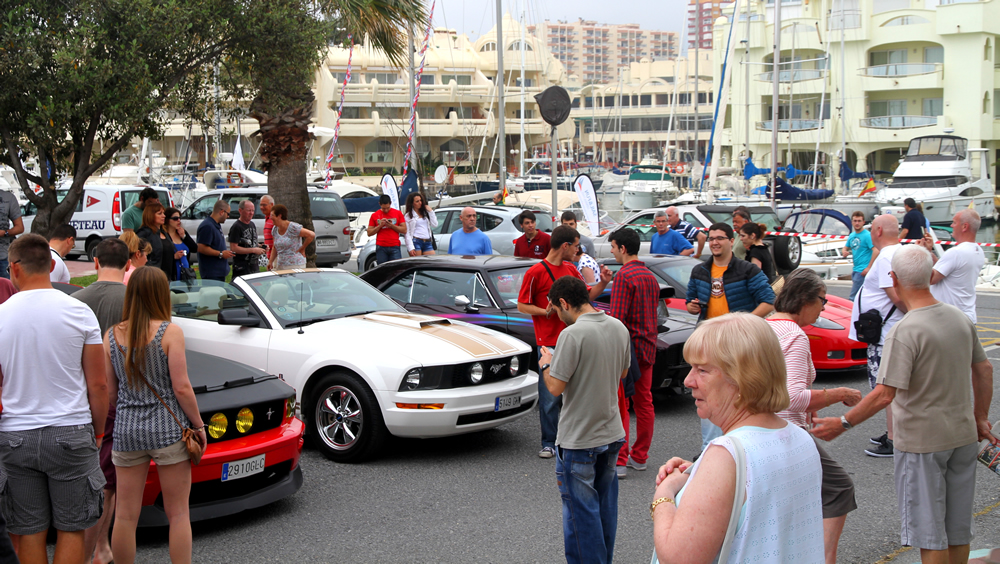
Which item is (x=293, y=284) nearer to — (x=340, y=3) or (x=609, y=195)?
(x=340, y=3)

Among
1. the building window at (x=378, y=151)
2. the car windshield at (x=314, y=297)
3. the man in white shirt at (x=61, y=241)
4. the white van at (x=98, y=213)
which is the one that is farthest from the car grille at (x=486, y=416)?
the building window at (x=378, y=151)

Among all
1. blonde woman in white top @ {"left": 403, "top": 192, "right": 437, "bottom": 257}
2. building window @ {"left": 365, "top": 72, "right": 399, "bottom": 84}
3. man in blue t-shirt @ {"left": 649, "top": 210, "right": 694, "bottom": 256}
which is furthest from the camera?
building window @ {"left": 365, "top": 72, "right": 399, "bottom": 84}

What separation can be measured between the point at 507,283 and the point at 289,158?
7.14 meters

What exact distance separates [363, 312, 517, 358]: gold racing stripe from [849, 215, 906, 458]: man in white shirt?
9.29 ft

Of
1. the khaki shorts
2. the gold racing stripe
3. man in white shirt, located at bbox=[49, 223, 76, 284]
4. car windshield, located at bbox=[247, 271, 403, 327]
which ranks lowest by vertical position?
the khaki shorts

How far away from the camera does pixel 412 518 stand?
5.40 meters

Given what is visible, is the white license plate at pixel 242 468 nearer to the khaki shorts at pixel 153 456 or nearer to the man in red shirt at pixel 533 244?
the khaki shorts at pixel 153 456

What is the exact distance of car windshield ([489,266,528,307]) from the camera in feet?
27.3

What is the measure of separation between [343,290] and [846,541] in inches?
183

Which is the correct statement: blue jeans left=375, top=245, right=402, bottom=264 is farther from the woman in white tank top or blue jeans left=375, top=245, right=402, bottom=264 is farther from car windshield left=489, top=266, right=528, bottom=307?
the woman in white tank top

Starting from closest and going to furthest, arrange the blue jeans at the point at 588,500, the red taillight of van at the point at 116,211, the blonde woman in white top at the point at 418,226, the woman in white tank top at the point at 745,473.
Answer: the woman in white tank top at the point at 745,473 < the blue jeans at the point at 588,500 < the blonde woman in white top at the point at 418,226 < the red taillight of van at the point at 116,211

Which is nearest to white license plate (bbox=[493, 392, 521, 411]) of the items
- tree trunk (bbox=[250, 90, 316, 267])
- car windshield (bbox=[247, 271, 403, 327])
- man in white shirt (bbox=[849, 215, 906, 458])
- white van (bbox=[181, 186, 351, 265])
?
car windshield (bbox=[247, 271, 403, 327])

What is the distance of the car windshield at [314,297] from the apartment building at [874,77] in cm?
4086

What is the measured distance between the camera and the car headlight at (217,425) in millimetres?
4932
